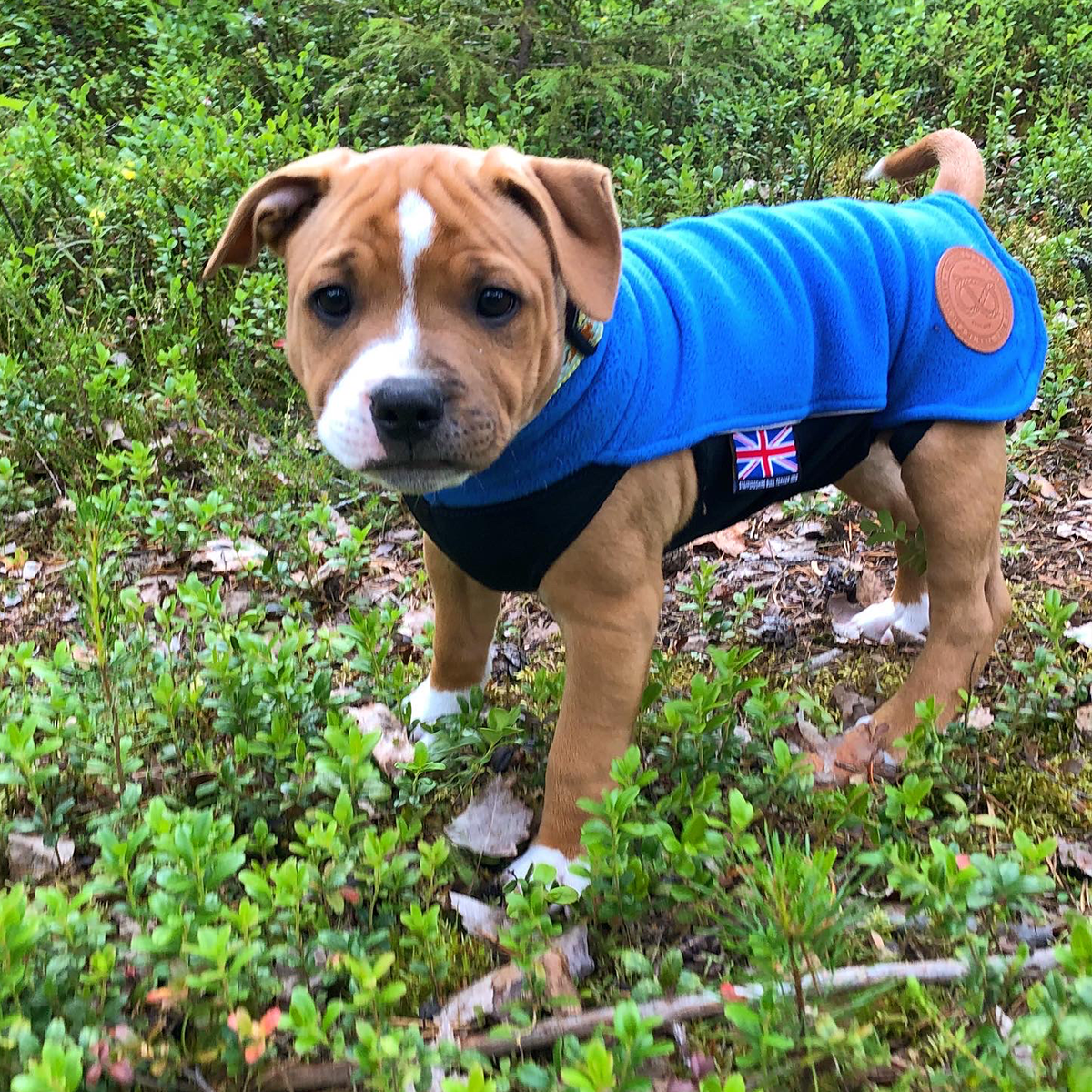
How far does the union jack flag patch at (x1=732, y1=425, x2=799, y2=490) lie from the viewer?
2.71 metres

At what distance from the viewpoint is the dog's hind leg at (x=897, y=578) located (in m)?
3.59

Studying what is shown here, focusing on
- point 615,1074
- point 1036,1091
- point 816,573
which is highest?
point 1036,1091

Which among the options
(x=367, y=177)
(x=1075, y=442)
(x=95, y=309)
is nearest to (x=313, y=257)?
(x=367, y=177)

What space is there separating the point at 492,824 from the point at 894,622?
5.87ft

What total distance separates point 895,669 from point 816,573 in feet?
2.32

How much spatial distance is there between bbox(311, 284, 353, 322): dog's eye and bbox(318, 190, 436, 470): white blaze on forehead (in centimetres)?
15

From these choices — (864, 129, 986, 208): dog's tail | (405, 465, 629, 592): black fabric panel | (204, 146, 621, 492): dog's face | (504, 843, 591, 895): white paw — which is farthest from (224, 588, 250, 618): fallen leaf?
(864, 129, 986, 208): dog's tail

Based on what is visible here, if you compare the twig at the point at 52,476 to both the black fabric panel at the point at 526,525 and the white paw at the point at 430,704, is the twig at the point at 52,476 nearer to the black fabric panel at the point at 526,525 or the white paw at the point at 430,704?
the white paw at the point at 430,704

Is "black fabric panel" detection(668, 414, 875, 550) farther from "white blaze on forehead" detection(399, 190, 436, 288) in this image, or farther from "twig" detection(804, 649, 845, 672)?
"white blaze on forehead" detection(399, 190, 436, 288)

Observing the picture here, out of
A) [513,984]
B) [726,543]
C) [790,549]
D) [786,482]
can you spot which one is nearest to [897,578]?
[790,549]

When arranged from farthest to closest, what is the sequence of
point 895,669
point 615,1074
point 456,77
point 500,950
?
point 456,77 → point 895,669 → point 500,950 → point 615,1074

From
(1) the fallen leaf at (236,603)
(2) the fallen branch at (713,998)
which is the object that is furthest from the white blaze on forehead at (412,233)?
(1) the fallen leaf at (236,603)

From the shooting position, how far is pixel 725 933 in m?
1.97

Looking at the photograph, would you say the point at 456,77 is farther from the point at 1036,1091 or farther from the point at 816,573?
the point at 1036,1091
